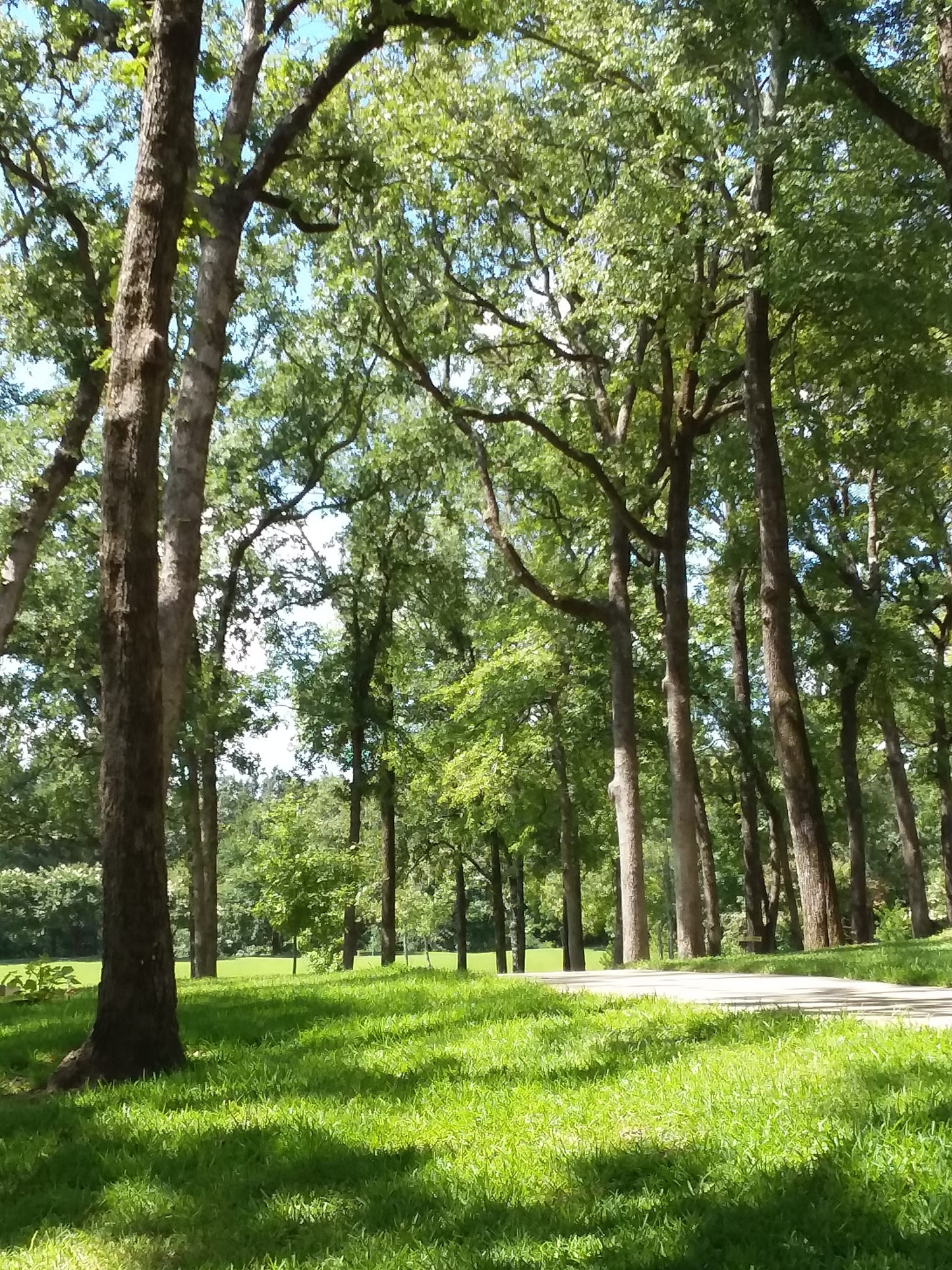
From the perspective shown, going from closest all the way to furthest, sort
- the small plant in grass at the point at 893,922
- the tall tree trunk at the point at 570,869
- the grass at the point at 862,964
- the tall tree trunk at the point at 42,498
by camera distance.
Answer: the grass at the point at 862,964, the tall tree trunk at the point at 42,498, the tall tree trunk at the point at 570,869, the small plant in grass at the point at 893,922

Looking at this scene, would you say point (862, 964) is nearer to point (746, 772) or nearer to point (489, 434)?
point (746, 772)

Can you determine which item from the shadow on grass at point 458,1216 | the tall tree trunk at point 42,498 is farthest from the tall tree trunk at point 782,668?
the shadow on grass at point 458,1216

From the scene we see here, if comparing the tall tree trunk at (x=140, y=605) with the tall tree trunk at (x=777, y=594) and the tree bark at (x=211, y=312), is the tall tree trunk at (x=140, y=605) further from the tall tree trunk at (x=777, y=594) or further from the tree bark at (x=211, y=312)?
the tall tree trunk at (x=777, y=594)

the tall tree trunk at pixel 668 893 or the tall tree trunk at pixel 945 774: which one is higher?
the tall tree trunk at pixel 945 774

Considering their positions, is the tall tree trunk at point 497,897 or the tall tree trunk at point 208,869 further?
the tall tree trunk at point 497,897

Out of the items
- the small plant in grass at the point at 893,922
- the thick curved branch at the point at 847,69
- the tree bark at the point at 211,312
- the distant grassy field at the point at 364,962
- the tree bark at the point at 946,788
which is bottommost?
the distant grassy field at the point at 364,962

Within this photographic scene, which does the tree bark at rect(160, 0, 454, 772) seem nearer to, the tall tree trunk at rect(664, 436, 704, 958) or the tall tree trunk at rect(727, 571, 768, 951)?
the tall tree trunk at rect(664, 436, 704, 958)

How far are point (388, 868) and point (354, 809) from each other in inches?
72.2

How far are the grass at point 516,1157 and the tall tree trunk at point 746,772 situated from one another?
15.2m

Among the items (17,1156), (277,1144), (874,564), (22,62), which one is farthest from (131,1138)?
(874,564)

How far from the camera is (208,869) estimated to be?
72.8ft

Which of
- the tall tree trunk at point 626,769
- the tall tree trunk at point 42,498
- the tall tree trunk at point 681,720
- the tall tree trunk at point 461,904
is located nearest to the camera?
the tall tree trunk at point 42,498

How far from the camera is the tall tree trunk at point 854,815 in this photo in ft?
63.6

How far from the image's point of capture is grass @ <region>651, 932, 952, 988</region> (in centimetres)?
808
